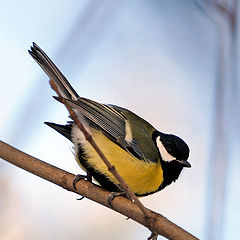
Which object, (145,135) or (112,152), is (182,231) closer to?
(112,152)

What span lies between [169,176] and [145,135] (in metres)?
0.27

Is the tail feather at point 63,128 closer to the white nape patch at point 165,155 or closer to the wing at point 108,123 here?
the wing at point 108,123

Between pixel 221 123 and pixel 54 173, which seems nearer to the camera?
pixel 221 123

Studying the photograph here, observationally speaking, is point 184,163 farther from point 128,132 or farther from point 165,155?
point 128,132

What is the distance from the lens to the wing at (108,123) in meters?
2.04

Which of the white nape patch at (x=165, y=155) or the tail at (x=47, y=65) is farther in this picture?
the white nape patch at (x=165, y=155)

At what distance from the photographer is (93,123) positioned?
2.17m

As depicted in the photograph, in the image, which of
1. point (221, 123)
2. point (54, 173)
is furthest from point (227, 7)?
point (54, 173)

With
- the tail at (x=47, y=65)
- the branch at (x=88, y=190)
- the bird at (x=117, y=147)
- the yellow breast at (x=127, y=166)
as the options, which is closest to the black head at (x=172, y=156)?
the bird at (x=117, y=147)

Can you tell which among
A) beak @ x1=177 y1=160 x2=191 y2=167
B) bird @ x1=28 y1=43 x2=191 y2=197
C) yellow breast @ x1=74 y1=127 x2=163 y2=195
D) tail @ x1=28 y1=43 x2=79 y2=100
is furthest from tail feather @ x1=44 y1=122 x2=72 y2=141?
beak @ x1=177 y1=160 x2=191 y2=167

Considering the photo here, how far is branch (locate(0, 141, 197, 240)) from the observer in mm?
1481

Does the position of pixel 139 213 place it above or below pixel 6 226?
above

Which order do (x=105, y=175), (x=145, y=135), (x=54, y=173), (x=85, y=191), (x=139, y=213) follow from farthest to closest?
(x=145, y=135)
(x=105, y=175)
(x=85, y=191)
(x=54, y=173)
(x=139, y=213)

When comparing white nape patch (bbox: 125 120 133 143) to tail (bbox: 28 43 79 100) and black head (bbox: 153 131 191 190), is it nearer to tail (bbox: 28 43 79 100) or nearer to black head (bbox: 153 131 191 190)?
black head (bbox: 153 131 191 190)
